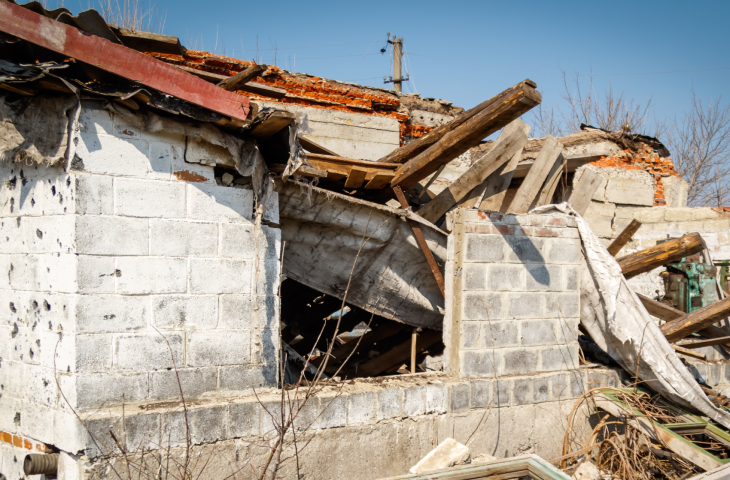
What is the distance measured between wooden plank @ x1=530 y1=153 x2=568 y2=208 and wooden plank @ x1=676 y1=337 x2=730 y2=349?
2.15 metres

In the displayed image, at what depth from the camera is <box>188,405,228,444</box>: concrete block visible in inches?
135

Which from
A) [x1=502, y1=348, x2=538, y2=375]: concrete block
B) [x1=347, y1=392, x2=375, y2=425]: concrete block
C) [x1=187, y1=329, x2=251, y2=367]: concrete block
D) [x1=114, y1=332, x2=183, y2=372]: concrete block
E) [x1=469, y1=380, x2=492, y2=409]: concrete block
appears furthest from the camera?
[x1=502, y1=348, x2=538, y2=375]: concrete block

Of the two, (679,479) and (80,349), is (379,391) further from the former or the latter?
(679,479)

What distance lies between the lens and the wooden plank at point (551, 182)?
5.72 m

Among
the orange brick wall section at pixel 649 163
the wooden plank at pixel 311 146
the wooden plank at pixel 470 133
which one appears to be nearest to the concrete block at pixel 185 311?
the wooden plank at pixel 311 146

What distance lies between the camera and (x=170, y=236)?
3504 mm

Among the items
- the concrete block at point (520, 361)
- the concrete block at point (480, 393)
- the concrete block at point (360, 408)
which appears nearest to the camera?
the concrete block at point (360, 408)

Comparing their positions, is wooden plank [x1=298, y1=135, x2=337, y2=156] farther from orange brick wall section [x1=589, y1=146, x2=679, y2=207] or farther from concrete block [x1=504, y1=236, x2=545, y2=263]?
orange brick wall section [x1=589, y1=146, x2=679, y2=207]

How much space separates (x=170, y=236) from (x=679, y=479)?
14.1 feet

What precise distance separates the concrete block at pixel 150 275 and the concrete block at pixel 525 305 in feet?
9.06

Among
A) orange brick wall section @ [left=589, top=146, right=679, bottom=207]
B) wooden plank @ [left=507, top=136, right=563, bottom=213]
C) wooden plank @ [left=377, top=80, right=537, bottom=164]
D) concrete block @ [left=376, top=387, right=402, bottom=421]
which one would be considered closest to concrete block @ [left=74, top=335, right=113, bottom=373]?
concrete block @ [left=376, top=387, right=402, bottom=421]

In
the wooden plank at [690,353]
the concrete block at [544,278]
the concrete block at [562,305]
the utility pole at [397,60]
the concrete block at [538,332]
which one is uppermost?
the utility pole at [397,60]

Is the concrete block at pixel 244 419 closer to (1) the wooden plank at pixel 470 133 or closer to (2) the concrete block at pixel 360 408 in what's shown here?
(2) the concrete block at pixel 360 408

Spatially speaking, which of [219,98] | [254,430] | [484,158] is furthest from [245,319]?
[484,158]
